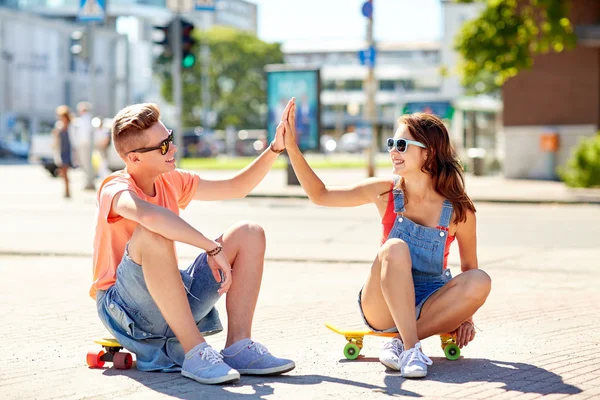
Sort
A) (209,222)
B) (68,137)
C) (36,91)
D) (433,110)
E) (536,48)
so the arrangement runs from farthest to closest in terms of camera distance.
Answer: (36,91) < (433,110) < (536,48) < (68,137) < (209,222)

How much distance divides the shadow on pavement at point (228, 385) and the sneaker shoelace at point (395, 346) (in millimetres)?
321

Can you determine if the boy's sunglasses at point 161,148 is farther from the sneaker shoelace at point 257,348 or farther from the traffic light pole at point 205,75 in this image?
the traffic light pole at point 205,75

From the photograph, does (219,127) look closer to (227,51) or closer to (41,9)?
(227,51)

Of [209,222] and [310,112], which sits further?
[310,112]

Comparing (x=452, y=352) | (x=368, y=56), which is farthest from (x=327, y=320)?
(x=368, y=56)

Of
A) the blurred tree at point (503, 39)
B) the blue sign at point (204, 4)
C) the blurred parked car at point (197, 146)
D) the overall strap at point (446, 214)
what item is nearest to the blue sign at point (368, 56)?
the blurred tree at point (503, 39)

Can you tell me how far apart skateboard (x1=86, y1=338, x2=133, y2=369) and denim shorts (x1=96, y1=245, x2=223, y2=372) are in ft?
0.17

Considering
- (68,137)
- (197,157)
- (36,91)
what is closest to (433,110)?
(68,137)

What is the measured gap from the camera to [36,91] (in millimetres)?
72250

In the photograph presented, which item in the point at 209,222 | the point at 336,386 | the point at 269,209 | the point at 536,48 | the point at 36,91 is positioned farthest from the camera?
the point at 36,91

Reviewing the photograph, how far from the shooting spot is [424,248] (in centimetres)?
503

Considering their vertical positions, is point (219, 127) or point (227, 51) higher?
point (227, 51)

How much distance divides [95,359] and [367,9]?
19.9 meters

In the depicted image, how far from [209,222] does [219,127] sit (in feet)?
264
